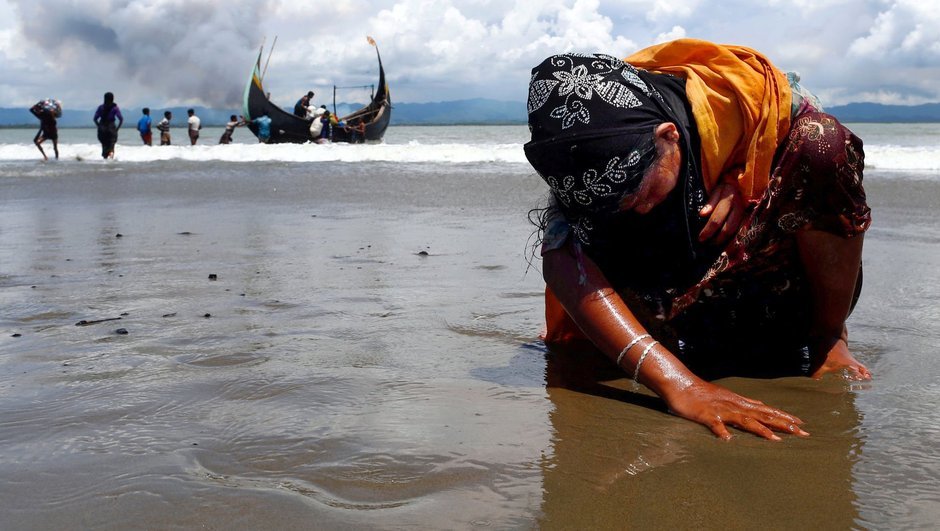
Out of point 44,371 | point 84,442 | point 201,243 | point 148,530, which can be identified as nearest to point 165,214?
point 201,243

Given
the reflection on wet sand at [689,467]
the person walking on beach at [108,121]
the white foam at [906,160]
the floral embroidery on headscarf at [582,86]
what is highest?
the person walking on beach at [108,121]

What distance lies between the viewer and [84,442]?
1.61 m

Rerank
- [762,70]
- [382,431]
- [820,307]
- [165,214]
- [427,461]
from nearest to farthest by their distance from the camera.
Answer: [427,461] → [382,431] → [762,70] → [820,307] → [165,214]

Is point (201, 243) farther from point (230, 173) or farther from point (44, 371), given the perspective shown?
point (230, 173)

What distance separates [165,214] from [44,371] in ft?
14.9

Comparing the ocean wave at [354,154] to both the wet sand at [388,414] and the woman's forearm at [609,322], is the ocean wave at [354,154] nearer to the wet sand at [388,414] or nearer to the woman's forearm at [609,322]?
the wet sand at [388,414]

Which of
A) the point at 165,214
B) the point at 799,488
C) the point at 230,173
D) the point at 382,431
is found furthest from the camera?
the point at 230,173

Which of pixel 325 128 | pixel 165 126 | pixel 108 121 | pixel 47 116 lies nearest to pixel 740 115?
pixel 108 121

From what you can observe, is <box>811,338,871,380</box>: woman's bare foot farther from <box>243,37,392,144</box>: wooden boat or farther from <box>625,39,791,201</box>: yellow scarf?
<box>243,37,392,144</box>: wooden boat

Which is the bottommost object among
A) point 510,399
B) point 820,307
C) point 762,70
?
point 510,399

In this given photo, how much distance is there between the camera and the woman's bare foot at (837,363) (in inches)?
81.4

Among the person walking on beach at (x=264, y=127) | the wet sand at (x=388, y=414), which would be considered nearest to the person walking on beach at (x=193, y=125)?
the person walking on beach at (x=264, y=127)

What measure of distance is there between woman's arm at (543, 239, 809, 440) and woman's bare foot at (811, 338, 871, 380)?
0.39 metres

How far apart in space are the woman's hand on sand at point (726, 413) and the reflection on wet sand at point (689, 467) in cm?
2
